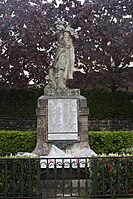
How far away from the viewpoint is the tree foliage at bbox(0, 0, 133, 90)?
17.5 metres

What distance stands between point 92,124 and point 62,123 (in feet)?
23.7

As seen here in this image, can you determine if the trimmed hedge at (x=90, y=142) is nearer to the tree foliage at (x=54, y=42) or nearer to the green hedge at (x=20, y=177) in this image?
the green hedge at (x=20, y=177)

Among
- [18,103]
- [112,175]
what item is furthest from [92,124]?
[112,175]

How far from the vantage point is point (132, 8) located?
59.7 feet

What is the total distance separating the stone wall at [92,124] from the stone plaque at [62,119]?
272 inches

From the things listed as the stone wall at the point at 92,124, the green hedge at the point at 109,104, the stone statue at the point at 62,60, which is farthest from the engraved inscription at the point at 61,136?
the green hedge at the point at 109,104

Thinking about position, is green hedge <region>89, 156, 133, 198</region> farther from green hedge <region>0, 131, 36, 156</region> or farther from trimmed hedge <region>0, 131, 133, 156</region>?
green hedge <region>0, 131, 36, 156</region>

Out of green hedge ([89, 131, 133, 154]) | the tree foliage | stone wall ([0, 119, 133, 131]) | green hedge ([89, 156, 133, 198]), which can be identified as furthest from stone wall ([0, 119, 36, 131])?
green hedge ([89, 156, 133, 198])

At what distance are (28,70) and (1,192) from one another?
12375 mm

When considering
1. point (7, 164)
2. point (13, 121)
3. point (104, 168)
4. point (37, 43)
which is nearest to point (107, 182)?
point (104, 168)

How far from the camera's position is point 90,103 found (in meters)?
17.4

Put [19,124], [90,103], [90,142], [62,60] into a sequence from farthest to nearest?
[90,103] < [19,124] < [90,142] < [62,60]

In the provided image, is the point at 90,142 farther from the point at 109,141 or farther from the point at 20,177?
the point at 20,177

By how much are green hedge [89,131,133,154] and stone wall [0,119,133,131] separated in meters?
5.16
